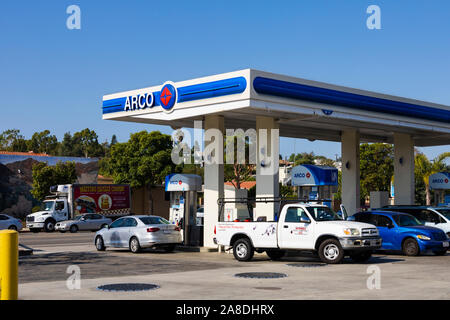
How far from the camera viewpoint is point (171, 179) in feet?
83.2

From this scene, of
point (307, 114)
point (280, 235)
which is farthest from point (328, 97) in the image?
point (280, 235)

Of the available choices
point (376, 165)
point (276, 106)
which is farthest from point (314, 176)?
point (376, 165)

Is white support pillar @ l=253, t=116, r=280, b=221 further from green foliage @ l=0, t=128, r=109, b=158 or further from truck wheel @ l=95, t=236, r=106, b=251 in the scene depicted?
green foliage @ l=0, t=128, r=109, b=158

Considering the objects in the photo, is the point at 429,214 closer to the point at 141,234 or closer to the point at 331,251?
the point at 331,251

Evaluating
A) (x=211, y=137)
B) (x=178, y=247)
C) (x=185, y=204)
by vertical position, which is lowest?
(x=178, y=247)

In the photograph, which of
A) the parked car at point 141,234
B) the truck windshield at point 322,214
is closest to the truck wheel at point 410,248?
the truck windshield at point 322,214

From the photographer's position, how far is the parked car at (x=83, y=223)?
43094 millimetres

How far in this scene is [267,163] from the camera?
74.7 ft

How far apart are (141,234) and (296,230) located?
262 inches

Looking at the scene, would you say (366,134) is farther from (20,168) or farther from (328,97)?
(20,168)

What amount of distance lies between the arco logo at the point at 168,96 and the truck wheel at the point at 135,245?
4.98 metres

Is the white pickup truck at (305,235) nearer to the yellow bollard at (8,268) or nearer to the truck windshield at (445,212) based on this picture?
the truck windshield at (445,212)

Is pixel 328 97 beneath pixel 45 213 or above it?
above
